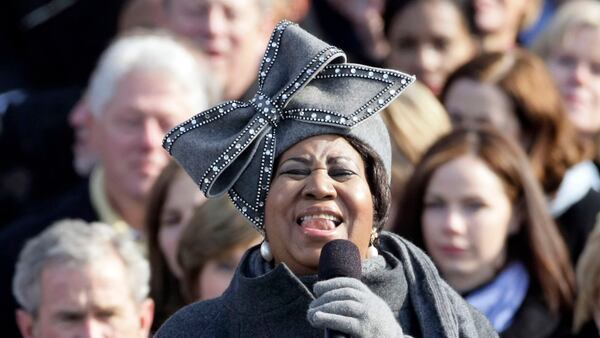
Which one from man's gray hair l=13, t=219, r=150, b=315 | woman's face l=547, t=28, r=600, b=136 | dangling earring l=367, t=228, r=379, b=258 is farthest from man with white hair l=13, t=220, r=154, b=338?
woman's face l=547, t=28, r=600, b=136

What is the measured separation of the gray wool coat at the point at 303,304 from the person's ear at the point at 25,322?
6.17ft

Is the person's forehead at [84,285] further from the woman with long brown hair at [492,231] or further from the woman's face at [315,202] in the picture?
the woman's face at [315,202]

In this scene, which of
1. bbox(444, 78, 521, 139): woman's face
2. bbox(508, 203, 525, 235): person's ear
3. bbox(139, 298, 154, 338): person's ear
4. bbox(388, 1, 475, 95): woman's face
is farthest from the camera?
bbox(388, 1, 475, 95): woman's face

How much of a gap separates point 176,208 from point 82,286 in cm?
96

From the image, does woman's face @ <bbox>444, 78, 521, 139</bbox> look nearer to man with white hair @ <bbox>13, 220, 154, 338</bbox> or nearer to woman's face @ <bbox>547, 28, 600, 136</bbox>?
woman's face @ <bbox>547, 28, 600, 136</bbox>

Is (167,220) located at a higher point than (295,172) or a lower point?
lower

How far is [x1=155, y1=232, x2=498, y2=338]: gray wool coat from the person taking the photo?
4.33 m

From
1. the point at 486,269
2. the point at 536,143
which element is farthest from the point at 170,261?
the point at 536,143

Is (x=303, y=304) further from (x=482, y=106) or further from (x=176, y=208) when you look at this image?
(x=482, y=106)

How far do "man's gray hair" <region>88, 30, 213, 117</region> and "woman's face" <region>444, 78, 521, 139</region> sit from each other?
1.09 meters

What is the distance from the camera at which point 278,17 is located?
8.81 meters

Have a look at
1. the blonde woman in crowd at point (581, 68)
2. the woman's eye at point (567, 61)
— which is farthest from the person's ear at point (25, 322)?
the woman's eye at point (567, 61)

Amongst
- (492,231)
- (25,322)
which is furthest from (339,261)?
(492,231)

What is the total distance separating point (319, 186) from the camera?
432 cm
